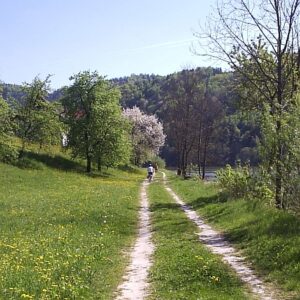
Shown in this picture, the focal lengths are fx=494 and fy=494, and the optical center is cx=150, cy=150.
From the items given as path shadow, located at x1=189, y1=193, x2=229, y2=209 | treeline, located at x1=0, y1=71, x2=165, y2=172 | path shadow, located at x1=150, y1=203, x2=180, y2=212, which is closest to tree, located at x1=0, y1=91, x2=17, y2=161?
treeline, located at x1=0, y1=71, x2=165, y2=172

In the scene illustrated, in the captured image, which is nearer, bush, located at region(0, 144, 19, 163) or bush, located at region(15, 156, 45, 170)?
bush, located at region(0, 144, 19, 163)

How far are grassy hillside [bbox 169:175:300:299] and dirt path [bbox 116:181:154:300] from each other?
9.31 feet

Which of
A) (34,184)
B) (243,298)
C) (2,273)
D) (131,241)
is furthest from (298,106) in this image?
(34,184)

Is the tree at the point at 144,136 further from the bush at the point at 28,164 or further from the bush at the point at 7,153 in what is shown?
the bush at the point at 7,153

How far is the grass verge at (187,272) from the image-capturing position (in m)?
10.1

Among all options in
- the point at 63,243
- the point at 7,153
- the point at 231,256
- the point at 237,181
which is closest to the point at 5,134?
the point at 7,153

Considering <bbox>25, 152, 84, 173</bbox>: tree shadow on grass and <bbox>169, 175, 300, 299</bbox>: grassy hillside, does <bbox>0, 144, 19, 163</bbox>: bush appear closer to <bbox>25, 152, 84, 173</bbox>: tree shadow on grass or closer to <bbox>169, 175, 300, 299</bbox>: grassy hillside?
<bbox>25, 152, 84, 173</bbox>: tree shadow on grass

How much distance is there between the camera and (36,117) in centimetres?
5356

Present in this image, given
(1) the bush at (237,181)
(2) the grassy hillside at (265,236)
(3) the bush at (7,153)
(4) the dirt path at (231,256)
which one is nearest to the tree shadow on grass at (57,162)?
(3) the bush at (7,153)

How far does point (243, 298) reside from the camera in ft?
32.1

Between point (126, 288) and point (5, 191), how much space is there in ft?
85.6

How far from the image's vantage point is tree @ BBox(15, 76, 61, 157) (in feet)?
177

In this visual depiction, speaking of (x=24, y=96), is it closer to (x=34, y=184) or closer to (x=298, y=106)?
(x=34, y=184)

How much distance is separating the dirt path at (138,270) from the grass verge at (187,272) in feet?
0.75
